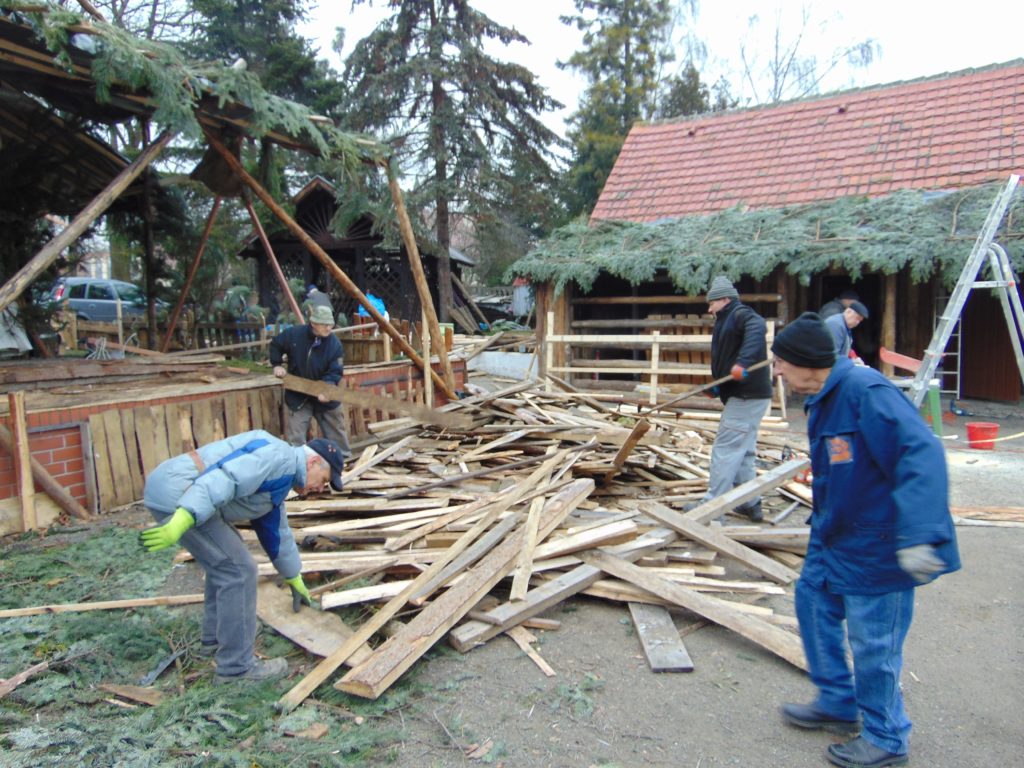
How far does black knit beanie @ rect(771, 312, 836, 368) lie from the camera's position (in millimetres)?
2771

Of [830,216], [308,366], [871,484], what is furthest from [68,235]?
[830,216]

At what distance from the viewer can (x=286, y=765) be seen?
2711mm

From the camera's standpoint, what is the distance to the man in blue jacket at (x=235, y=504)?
123 inches

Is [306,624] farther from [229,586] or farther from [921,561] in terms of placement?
[921,561]

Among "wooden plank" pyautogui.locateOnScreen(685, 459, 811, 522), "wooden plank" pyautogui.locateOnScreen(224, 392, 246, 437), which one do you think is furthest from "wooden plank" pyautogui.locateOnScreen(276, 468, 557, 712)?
"wooden plank" pyautogui.locateOnScreen(224, 392, 246, 437)

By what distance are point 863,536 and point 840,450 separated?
13.0 inches

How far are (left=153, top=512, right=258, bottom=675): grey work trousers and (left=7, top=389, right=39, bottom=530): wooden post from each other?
114 inches

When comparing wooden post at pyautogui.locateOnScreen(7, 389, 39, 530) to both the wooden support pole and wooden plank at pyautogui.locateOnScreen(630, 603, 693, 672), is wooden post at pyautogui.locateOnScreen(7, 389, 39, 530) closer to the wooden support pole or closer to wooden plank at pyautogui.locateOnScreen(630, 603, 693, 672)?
the wooden support pole

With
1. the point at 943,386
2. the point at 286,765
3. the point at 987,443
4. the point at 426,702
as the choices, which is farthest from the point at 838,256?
the point at 286,765

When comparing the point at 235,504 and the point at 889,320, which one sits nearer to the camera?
the point at 235,504

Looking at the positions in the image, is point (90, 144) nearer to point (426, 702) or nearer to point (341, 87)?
point (426, 702)

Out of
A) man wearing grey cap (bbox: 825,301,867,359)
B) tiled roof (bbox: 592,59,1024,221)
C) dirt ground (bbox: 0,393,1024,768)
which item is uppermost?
tiled roof (bbox: 592,59,1024,221)

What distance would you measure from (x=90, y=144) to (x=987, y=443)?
12.4 meters

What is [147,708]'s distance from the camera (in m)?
3.11
